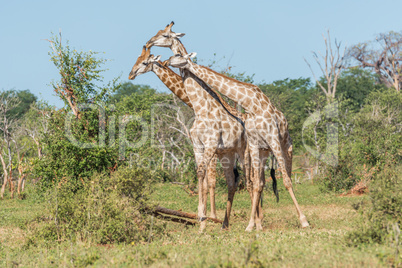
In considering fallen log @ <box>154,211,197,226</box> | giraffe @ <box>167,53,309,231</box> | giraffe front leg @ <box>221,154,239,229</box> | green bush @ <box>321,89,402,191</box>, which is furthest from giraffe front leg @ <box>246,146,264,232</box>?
green bush @ <box>321,89,402,191</box>

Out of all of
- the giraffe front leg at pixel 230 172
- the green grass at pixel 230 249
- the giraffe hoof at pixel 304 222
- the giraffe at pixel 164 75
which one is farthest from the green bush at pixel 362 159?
the giraffe at pixel 164 75

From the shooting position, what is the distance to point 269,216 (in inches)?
480

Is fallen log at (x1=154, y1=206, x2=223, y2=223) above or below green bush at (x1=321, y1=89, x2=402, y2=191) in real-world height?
below

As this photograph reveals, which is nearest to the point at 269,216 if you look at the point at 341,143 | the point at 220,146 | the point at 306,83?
the point at 220,146

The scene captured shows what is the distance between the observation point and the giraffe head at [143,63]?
10.5 m

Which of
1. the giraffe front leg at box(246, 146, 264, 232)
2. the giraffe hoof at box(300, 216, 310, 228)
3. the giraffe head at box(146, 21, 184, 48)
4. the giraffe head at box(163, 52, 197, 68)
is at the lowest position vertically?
the giraffe hoof at box(300, 216, 310, 228)

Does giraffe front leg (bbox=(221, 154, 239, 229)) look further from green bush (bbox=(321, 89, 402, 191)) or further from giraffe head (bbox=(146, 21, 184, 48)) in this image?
green bush (bbox=(321, 89, 402, 191))

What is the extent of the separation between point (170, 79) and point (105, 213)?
12.1 ft

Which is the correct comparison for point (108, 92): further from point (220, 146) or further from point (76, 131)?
point (220, 146)

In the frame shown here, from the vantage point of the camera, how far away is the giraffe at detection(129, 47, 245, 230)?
10023mm

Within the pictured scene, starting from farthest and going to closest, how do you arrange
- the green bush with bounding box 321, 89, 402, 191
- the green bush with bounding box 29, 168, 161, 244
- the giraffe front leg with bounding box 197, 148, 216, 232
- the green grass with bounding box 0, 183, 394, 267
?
1. the green bush with bounding box 321, 89, 402, 191
2. the giraffe front leg with bounding box 197, 148, 216, 232
3. the green bush with bounding box 29, 168, 161, 244
4. the green grass with bounding box 0, 183, 394, 267

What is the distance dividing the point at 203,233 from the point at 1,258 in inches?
144

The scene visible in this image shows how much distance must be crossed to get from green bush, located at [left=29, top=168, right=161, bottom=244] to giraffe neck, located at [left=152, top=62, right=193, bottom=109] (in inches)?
96.3

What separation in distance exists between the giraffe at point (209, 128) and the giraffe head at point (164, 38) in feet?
0.78
